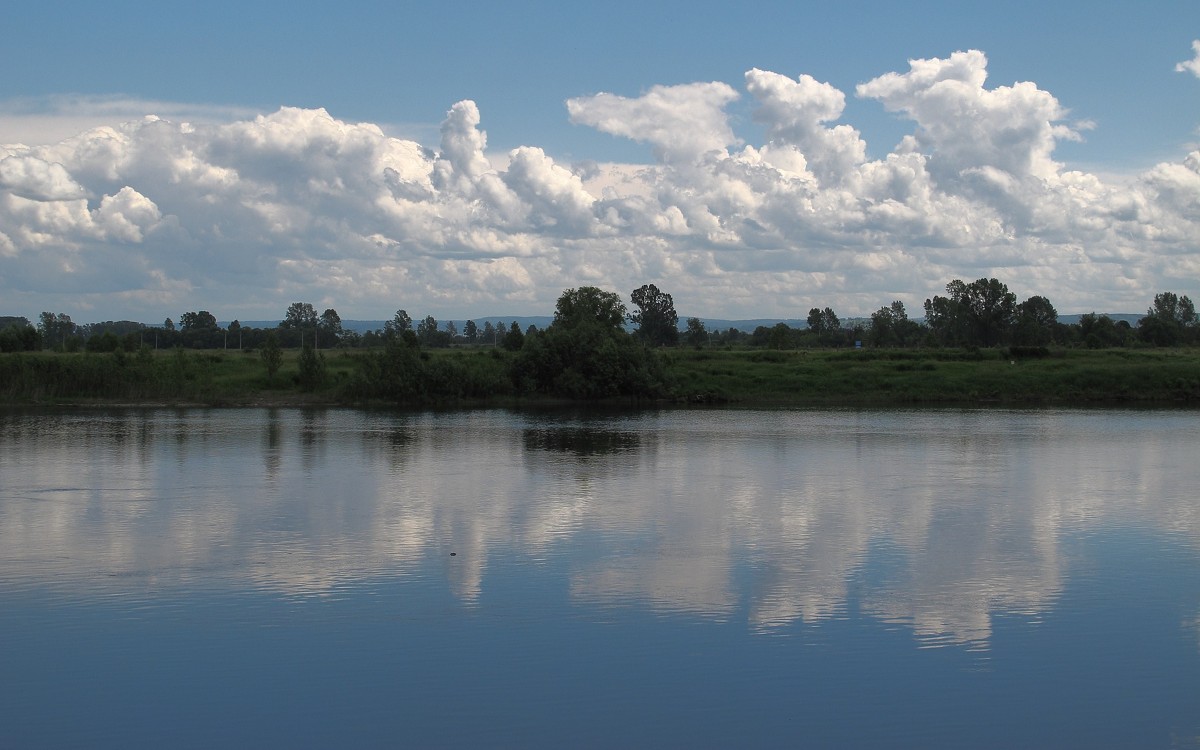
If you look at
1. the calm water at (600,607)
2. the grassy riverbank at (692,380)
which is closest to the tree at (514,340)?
the grassy riverbank at (692,380)

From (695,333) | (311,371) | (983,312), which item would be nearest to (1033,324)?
(983,312)

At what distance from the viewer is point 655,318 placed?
417 ft

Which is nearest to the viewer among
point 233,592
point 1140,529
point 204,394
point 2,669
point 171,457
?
point 2,669

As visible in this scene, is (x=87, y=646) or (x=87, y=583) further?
(x=87, y=583)

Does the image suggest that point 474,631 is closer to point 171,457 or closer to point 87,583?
point 87,583

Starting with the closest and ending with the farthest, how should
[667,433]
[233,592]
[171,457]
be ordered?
1. [233,592]
2. [171,457]
3. [667,433]

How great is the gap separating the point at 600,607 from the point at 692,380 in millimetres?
61682

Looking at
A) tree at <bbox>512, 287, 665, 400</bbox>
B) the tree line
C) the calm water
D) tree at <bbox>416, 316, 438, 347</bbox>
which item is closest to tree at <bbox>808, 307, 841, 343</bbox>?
the tree line

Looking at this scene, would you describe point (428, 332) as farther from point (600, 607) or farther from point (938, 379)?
point (600, 607)

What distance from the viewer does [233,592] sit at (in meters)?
17.2

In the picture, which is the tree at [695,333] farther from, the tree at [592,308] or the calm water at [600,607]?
the calm water at [600,607]

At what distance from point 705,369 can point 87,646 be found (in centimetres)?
6762

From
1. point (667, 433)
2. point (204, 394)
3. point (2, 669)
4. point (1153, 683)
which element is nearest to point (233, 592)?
point (2, 669)

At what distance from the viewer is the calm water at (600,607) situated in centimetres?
1202
